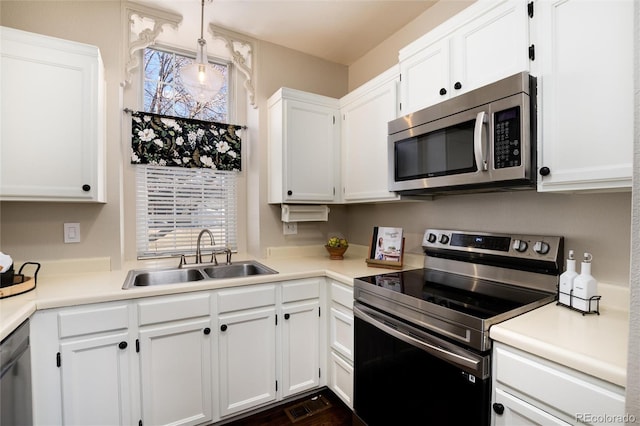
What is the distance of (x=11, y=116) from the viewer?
1519 millimetres

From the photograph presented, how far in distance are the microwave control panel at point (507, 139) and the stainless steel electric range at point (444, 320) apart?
0.48 m

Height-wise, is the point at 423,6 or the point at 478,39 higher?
the point at 423,6

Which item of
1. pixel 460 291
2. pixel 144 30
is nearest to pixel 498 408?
pixel 460 291

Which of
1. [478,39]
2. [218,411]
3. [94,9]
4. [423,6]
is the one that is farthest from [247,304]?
[423,6]

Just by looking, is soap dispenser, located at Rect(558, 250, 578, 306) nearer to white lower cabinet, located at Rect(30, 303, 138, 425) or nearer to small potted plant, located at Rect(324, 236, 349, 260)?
small potted plant, located at Rect(324, 236, 349, 260)

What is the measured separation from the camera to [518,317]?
117 centimetres

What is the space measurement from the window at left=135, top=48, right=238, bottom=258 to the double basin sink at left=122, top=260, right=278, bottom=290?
0.43m

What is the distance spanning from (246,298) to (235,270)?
20.5 inches

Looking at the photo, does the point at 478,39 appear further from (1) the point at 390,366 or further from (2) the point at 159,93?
(2) the point at 159,93

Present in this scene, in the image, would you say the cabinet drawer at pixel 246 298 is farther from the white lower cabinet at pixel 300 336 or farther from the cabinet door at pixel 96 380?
the cabinet door at pixel 96 380

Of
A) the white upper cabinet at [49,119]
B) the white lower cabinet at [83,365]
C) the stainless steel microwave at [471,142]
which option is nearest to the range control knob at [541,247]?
the stainless steel microwave at [471,142]

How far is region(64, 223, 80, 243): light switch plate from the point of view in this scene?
189 cm

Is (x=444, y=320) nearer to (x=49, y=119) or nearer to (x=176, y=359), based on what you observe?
(x=176, y=359)

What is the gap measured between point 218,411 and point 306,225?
4.91 feet
